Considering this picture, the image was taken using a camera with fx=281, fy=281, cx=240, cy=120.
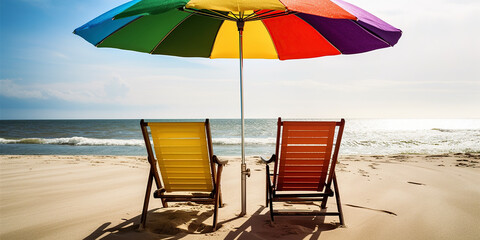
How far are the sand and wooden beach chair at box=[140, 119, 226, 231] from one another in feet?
0.88

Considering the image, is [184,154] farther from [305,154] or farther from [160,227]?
[305,154]

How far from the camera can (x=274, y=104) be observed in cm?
4019

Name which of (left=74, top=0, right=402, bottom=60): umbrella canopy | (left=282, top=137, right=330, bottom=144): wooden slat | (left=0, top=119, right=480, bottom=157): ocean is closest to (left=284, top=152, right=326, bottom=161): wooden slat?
(left=282, top=137, right=330, bottom=144): wooden slat

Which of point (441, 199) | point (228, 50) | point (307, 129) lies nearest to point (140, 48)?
point (228, 50)

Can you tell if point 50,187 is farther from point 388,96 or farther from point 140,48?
point 388,96

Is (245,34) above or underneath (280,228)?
above

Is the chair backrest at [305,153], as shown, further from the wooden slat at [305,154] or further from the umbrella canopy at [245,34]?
the umbrella canopy at [245,34]

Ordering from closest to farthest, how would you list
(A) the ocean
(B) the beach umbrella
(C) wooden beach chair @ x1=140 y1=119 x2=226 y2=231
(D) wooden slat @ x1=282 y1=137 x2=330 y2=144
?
1. (C) wooden beach chair @ x1=140 y1=119 x2=226 y2=231
2. (D) wooden slat @ x1=282 y1=137 x2=330 y2=144
3. (B) the beach umbrella
4. (A) the ocean

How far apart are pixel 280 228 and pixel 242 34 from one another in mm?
2409

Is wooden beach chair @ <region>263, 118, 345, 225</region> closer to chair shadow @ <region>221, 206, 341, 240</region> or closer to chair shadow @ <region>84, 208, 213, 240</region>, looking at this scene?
chair shadow @ <region>221, 206, 341, 240</region>

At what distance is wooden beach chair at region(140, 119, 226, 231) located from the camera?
108 inches

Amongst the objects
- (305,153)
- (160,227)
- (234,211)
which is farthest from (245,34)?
(160,227)

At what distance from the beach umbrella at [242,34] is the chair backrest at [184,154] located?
16.4 inches

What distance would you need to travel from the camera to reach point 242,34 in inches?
145
